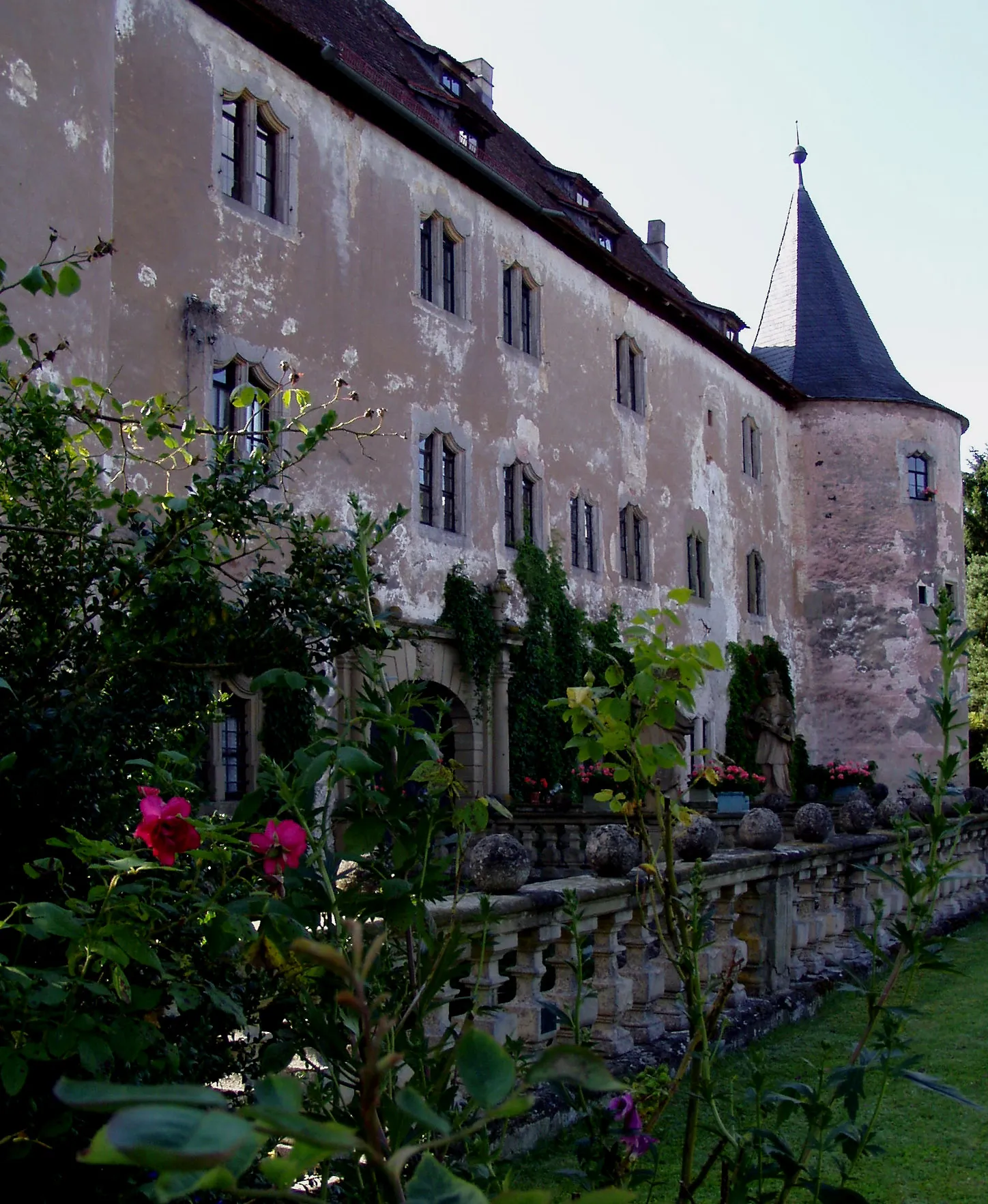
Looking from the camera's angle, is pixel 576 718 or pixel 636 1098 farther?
pixel 576 718

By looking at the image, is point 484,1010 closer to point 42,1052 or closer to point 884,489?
point 42,1052

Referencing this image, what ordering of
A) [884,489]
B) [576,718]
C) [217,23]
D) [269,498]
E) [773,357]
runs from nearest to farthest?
1. [576,718]
2. [269,498]
3. [217,23]
4. [884,489]
5. [773,357]

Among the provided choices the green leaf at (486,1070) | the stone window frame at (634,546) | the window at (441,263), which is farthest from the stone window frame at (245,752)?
the green leaf at (486,1070)

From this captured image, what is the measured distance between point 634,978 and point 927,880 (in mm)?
3763

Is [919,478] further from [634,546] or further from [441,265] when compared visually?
[441,265]

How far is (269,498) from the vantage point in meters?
12.6

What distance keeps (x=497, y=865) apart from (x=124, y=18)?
11.1 metres

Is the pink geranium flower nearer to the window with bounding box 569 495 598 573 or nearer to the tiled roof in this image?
the tiled roof

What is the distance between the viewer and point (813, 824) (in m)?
8.55

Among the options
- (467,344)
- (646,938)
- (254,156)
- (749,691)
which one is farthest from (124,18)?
(749,691)

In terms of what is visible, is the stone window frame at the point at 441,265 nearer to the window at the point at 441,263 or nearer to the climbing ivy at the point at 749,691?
the window at the point at 441,263

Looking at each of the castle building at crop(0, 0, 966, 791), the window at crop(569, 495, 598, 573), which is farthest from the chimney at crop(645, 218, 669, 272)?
the window at crop(569, 495, 598, 573)

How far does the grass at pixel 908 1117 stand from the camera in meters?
4.11

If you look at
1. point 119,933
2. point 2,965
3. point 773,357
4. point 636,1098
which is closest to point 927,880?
point 636,1098
